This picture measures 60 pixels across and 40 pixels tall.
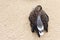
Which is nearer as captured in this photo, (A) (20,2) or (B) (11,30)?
(B) (11,30)

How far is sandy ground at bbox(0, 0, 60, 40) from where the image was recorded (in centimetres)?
171

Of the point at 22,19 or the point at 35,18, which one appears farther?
the point at 22,19

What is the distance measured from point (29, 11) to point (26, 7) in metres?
0.08

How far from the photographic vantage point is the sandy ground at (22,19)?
5.59 ft

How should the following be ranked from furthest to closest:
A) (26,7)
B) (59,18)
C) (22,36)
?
1. (26,7)
2. (59,18)
3. (22,36)

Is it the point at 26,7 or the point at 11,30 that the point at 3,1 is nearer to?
the point at 26,7

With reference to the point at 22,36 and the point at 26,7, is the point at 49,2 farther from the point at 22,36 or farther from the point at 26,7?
the point at 22,36

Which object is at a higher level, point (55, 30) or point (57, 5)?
point (57, 5)

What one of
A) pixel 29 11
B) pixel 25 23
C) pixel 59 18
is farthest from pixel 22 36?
pixel 59 18

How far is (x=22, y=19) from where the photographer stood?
1833 mm

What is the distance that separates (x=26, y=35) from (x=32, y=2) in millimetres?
467

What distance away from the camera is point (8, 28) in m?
1.77

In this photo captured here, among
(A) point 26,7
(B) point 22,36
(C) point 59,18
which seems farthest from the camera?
(A) point 26,7

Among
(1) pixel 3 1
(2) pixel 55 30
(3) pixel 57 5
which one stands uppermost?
(1) pixel 3 1
